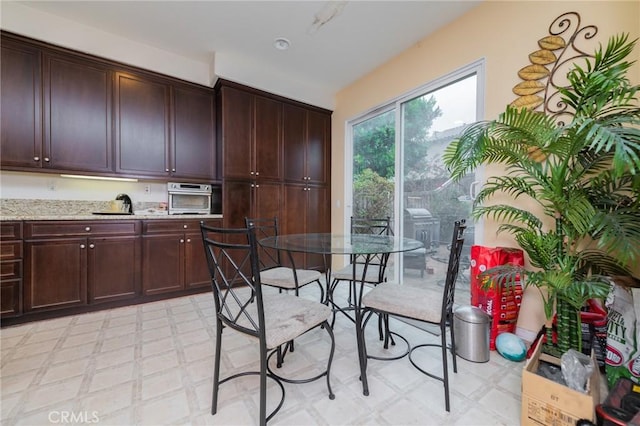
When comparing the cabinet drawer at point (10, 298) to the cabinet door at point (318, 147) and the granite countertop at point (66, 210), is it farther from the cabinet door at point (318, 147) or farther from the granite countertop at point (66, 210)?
the cabinet door at point (318, 147)

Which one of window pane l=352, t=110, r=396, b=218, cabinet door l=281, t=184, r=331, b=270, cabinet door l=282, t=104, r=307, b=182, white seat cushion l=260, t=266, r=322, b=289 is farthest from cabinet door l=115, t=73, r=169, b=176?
window pane l=352, t=110, r=396, b=218

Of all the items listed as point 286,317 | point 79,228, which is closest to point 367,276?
point 286,317

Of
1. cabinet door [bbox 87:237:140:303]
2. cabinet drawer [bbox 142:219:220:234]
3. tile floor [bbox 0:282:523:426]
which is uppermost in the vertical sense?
cabinet drawer [bbox 142:219:220:234]

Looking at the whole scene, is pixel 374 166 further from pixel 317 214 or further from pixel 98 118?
pixel 98 118

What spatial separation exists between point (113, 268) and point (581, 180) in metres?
4.00

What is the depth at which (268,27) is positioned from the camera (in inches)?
104

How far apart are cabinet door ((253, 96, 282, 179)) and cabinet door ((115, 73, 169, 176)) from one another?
1076 mm

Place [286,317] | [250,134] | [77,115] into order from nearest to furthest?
[286,317] < [77,115] < [250,134]

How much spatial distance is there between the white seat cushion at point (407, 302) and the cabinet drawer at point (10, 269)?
2.96m

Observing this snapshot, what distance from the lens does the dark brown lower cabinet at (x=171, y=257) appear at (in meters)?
2.80

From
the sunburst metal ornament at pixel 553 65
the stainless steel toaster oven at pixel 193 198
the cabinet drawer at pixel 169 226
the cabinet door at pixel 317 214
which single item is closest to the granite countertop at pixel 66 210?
the cabinet drawer at pixel 169 226

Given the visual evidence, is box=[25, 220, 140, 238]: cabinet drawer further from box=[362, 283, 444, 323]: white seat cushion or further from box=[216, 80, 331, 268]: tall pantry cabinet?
box=[362, 283, 444, 323]: white seat cushion

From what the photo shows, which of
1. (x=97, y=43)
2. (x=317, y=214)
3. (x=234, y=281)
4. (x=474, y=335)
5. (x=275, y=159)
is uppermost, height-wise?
(x=97, y=43)

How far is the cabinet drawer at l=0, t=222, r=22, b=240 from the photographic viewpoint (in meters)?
2.18
